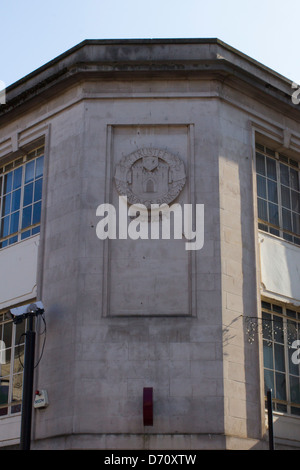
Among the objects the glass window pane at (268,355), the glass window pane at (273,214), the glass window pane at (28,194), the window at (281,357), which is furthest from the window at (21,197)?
the glass window pane at (268,355)

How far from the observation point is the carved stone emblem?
67.9 ft

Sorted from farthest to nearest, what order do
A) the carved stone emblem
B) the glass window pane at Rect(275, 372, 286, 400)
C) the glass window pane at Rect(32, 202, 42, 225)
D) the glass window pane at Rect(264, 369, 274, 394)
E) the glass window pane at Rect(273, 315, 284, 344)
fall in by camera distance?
the glass window pane at Rect(32, 202, 42, 225)
the glass window pane at Rect(273, 315, 284, 344)
the glass window pane at Rect(275, 372, 286, 400)
the carved stone emblem
the glass window pane at Rect(264, 369, 274, 394)

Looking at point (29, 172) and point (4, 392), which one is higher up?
point (29, 172)

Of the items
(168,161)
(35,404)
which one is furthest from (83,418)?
(168,161)

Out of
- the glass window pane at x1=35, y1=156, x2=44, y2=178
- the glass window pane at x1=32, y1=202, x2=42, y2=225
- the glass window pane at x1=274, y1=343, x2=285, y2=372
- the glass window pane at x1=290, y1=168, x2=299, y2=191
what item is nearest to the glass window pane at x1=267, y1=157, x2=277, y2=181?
the glass window pane at x1=290, y1=168, x2=299, y2=191

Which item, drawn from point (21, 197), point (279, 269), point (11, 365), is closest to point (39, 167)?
point (21, 197)

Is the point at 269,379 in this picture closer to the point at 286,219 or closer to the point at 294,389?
the point at 294,389

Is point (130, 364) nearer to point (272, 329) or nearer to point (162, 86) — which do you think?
point (272, 329)

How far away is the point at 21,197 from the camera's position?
2334 cm

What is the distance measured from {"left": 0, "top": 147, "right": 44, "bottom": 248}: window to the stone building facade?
0.21 ft

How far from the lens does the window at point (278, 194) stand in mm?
22641

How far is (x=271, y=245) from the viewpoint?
2211 centimetres

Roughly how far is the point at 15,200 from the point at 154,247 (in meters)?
5.24

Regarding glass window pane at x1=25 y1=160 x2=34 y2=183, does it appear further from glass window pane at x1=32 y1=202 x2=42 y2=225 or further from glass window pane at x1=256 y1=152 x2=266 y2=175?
glass window pane at x1=256 y1=152 x2=266 y2=175
